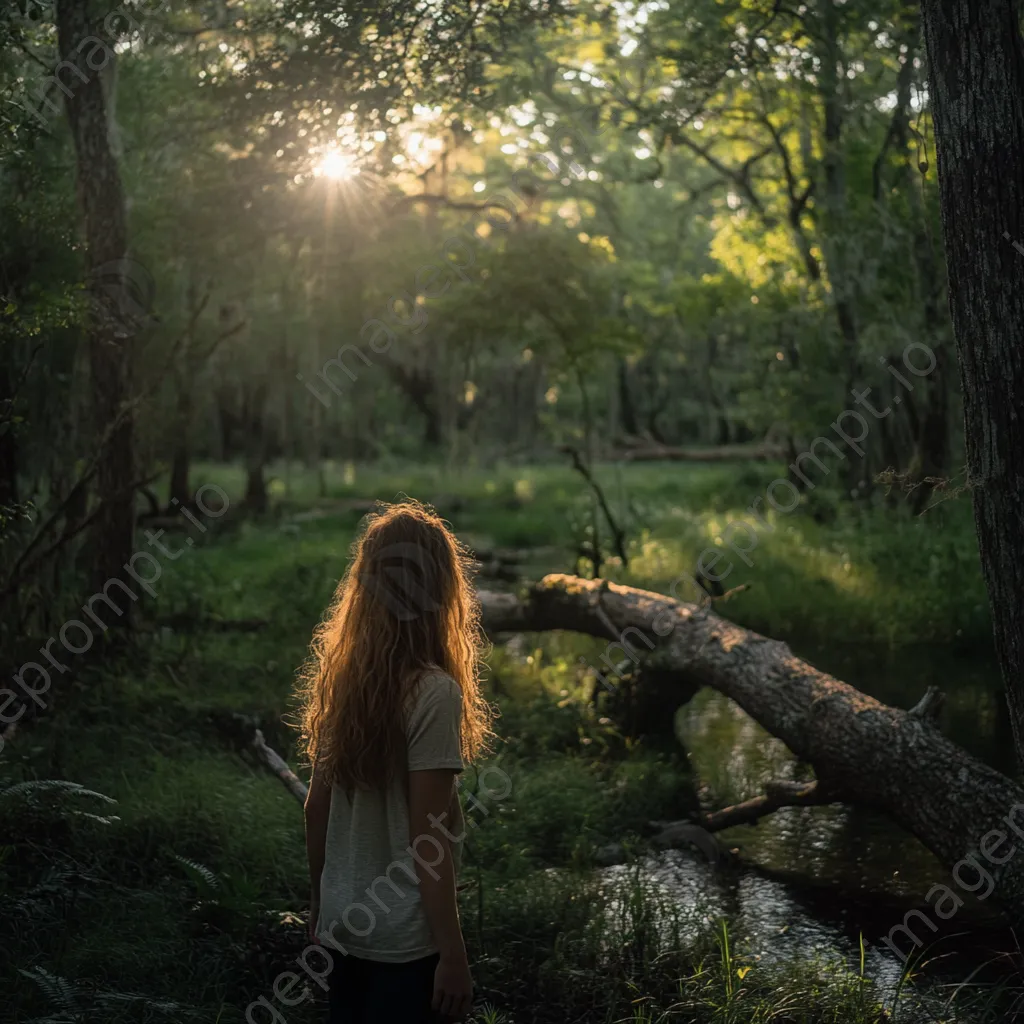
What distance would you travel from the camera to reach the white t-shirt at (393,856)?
296cm

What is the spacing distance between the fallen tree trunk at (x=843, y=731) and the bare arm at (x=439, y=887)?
3.85m

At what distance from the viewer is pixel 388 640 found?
309 centimetres

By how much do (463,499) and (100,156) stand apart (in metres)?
17.2

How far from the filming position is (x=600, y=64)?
18984 mm

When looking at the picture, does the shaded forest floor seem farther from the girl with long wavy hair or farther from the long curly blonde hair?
the long curly blonde hair

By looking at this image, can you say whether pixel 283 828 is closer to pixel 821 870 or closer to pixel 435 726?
pixel 821 870

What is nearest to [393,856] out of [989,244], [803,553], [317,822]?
[317,822]

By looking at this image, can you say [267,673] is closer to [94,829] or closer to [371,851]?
[94,829]

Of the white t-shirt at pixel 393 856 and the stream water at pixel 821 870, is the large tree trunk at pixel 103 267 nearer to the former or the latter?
the stream water at pixel 821 870

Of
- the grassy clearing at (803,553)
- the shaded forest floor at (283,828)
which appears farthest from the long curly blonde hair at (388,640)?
the grassy clearing at (803,553)

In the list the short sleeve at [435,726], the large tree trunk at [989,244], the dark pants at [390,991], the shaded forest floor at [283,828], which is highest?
the large tree trunk at [989,244]

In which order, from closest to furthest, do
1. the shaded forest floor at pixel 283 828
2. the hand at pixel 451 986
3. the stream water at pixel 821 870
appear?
the hand at pixel 451 986, the shaded forest floor at pixel 283 828, the stream water at pixel 821 870

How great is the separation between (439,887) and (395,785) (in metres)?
0.29

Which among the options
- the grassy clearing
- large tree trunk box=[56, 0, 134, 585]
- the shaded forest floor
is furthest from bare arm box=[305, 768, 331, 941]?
the grassy clearing
